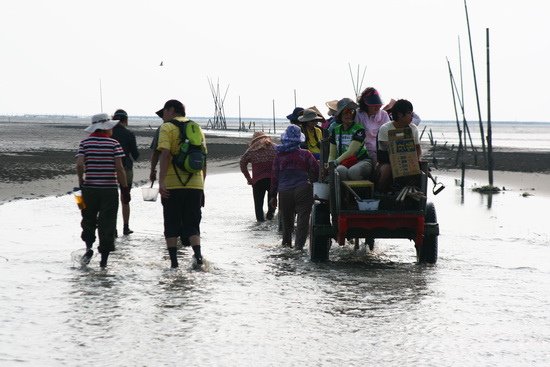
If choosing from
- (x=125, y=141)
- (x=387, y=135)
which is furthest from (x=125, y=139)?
(x=387, y=135)

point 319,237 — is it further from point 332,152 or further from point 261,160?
point 261,160

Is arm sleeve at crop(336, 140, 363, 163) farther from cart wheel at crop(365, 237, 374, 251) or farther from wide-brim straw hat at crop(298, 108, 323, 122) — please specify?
wide-brim straw hat at crop(298, 108, 323, 122)

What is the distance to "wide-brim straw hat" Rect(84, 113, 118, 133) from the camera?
10461 millimetres

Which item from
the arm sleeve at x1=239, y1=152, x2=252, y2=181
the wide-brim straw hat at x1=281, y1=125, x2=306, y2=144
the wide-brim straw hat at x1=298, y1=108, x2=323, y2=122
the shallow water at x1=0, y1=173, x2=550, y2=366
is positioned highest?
the wide-brim straw hat at x1=298, y1=108, x2=323, y2=122

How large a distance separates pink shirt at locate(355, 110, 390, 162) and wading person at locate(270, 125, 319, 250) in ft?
2.80

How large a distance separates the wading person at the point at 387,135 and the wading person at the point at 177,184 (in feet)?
6.37

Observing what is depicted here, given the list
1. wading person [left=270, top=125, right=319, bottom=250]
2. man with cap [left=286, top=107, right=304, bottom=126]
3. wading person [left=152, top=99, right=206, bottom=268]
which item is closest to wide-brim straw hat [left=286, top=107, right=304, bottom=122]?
man with cap [left=286, top=107, right=304, bottom=126]

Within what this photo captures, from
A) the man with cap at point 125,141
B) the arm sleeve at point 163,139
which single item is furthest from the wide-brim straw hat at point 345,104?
the man with cap at point 125,141

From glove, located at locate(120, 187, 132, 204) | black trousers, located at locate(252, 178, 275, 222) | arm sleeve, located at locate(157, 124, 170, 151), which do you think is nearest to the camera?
arm sleeve, located at locate(157, 124, 170, 151)

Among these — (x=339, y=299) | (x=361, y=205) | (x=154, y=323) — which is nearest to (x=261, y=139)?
(x=361, y=205)

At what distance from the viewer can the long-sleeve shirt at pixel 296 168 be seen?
12273 millimetres

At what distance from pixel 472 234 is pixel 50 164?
20.9m

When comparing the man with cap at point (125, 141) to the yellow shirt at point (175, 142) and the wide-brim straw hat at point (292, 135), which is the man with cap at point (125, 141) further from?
the yellow shirt at point (175, 142)

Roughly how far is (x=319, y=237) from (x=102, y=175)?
2.45 metres
